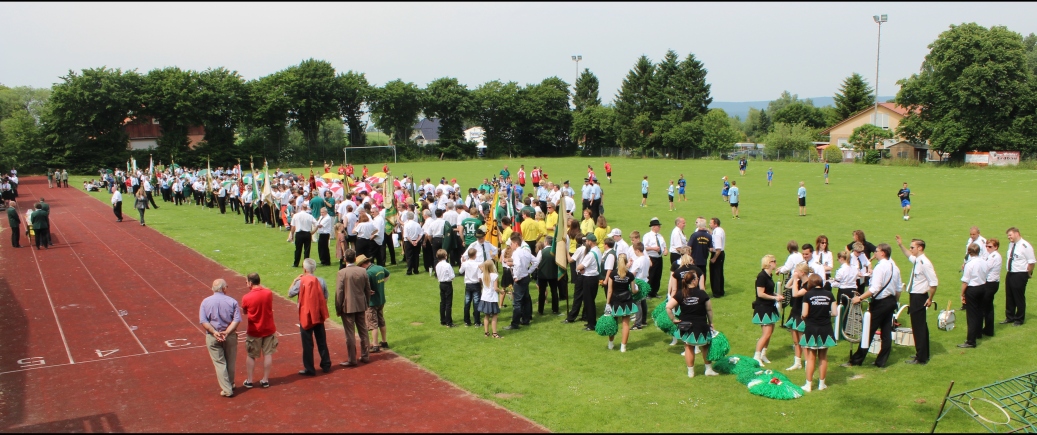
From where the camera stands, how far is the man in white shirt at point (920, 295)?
10312 millimetres

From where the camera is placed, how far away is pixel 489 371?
1055 centimetres

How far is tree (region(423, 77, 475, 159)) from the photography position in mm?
81312

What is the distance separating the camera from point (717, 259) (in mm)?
14336

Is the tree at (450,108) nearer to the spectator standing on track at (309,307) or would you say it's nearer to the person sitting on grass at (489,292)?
the person sitting on grass at (489,292)

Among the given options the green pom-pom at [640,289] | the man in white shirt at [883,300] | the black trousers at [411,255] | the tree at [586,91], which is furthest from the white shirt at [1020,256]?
the tree at [586,91]

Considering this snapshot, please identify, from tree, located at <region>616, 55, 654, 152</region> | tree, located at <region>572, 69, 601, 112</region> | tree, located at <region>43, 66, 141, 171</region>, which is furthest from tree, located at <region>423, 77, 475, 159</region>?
tree, located at <region>43, 66, 141, 171</region>

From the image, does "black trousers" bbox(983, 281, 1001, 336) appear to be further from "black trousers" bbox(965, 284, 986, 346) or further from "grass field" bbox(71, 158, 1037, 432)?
"grass field" bbox(71, 158, 1037, 432)

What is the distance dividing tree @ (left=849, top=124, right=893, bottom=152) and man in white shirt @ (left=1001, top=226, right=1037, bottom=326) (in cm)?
5258

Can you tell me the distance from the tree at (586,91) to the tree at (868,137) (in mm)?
44368

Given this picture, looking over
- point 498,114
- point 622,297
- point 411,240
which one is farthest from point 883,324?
point 498,114

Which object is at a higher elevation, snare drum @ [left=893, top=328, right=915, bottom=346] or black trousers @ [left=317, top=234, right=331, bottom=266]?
black trousers @ [left=317, top=234, right=331, bottom=266]

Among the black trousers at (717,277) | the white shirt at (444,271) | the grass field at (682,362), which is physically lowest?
the grass field at (682,362)

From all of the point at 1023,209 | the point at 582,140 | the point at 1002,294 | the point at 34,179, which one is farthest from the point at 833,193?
the point at 34,179

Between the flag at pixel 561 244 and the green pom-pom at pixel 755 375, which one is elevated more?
the flag at pixel 561 244
